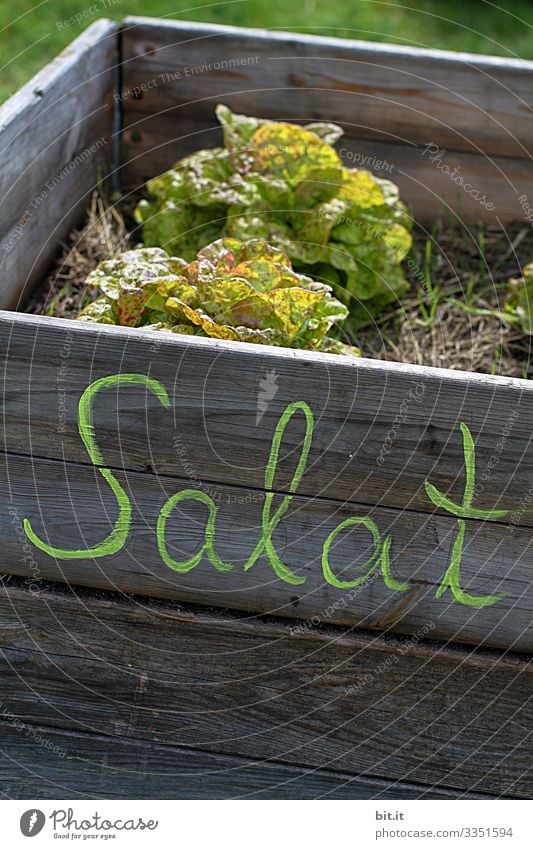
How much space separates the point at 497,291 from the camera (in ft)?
7.93

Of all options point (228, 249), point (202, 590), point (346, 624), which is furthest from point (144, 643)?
point (228, 249)

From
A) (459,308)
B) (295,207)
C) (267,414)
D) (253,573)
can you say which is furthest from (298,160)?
(253,573)

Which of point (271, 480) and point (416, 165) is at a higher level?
point (416, 165)

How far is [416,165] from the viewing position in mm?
2494

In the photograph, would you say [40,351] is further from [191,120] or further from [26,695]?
[191,120]

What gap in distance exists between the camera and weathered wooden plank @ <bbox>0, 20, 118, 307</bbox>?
193cm

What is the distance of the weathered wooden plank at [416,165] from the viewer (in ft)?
8.13

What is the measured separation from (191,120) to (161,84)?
12 cm

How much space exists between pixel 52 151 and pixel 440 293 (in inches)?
40.1

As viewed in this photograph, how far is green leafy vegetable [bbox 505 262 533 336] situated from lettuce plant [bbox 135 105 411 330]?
0.30 metres
